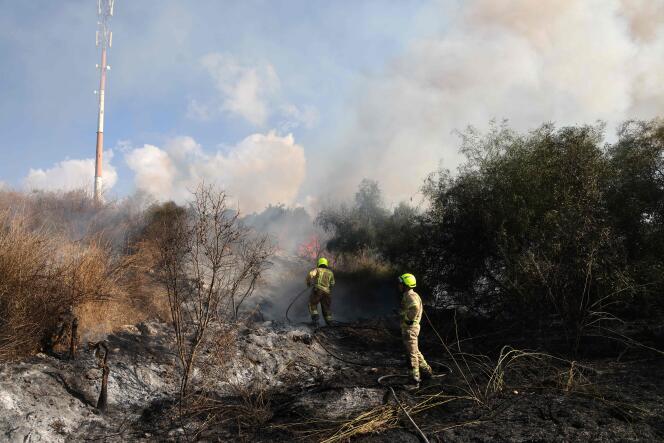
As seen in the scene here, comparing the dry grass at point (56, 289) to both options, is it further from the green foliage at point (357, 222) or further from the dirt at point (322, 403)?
the green foliage at point (357, 222)

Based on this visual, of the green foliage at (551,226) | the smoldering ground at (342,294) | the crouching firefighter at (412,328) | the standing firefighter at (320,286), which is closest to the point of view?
the crouching firefighter at (412,328)

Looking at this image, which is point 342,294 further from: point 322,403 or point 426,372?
point 322,403

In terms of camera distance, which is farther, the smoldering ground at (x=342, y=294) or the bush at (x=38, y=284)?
the smoldering ground at (x=342, y=294)

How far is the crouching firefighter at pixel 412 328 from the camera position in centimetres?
816

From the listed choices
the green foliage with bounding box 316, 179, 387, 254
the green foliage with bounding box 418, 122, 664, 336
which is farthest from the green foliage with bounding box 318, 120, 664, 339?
the green foliage with bounding box 316, 179, 387, 254

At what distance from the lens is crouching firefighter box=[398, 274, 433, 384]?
816 centimetres

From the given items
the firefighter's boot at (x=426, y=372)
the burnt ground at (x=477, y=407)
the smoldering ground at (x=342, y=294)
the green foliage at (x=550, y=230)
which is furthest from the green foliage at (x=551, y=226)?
the smoldering ground at (x=342, y=294)

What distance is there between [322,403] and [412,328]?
6.97 ft

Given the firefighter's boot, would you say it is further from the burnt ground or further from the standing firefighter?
the standing firefighter

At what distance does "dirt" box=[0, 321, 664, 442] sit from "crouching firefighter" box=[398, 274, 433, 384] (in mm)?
338

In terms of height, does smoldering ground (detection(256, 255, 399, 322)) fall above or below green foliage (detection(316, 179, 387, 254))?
below

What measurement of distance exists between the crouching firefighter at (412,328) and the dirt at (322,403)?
34cm

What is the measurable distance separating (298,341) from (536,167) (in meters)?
7.98

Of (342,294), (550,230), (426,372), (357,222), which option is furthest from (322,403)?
(357,222)
